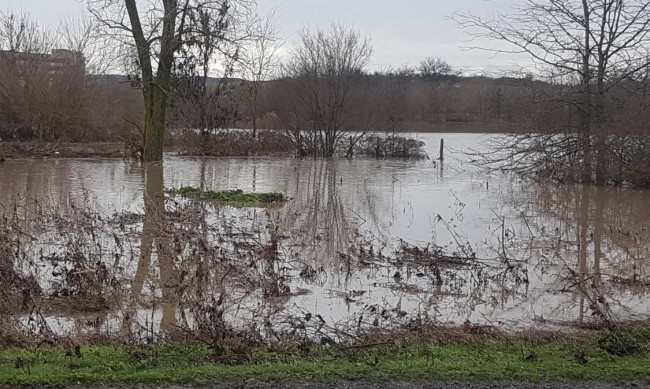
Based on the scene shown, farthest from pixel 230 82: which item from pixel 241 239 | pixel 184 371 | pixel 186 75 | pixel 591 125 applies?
pixel 184 371

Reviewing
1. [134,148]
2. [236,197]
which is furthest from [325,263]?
[134,148]

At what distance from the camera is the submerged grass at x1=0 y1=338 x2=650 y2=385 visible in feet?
16.3

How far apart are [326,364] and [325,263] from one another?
546cm

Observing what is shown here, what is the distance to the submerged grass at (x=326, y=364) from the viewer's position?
4953mm

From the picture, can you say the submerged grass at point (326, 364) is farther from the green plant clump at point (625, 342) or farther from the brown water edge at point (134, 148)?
the brown water edge at point (134, 148)

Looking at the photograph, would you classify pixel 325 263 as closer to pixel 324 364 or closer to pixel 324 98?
pixel 324 364

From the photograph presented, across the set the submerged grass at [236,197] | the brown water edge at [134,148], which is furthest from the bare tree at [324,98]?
the submerged grass at [236,197]

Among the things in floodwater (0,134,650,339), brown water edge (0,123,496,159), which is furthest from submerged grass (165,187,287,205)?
brown water edge (0,123,496,159)

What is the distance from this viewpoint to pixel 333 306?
8406 millimetres

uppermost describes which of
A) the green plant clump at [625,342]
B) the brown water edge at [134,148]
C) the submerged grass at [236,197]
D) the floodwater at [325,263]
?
the brown water edge at [134,148]

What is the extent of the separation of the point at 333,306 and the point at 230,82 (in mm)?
31626

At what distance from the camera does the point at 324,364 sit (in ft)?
17.6

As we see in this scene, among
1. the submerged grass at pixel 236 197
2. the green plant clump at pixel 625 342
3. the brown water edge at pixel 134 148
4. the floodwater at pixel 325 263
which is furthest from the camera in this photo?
the brown water edge at pixel 134 148

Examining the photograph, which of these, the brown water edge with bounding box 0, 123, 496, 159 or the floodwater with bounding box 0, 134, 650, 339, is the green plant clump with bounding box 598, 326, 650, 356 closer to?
the floodwater with bounding box 0, 134, 650, 339
